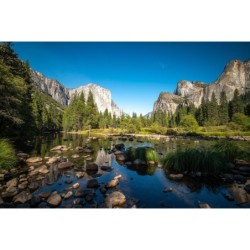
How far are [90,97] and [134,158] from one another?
167ft

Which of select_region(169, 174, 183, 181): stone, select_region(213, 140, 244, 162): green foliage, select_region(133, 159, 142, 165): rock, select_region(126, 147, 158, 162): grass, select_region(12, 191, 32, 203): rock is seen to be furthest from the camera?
select_region(126, 147, 158, 162): grass

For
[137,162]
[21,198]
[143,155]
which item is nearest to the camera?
[21,198]

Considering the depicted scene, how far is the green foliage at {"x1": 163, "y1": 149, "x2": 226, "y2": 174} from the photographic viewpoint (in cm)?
813

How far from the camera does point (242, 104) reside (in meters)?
56.7

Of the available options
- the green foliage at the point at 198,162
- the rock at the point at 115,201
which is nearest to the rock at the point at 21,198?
the rock at the point at 115,201

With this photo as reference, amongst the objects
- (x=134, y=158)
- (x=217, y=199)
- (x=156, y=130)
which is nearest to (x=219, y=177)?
(x=217, y=199)

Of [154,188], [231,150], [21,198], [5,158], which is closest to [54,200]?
[21,198]

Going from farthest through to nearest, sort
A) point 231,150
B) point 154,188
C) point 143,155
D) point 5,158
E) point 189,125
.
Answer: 1. point 189,125
2. point 143,155
3. point 231,150
4. point 5,158
5. point 154,188

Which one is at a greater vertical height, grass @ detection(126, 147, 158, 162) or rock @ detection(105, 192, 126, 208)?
grass @ detection(126, 147, 158, 162)

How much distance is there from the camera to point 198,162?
27.2ft

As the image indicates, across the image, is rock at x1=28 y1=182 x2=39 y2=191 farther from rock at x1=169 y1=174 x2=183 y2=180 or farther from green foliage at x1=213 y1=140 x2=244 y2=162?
green foliage at x1=213 y1=140 x2=244 y2=162

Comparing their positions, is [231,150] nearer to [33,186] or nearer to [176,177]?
[176,177]

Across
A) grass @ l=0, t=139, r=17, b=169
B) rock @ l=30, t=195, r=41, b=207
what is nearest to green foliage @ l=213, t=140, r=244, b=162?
rock @ l=30, t=195, r=41, b=207

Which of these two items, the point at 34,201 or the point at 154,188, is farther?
the point at 154,188
